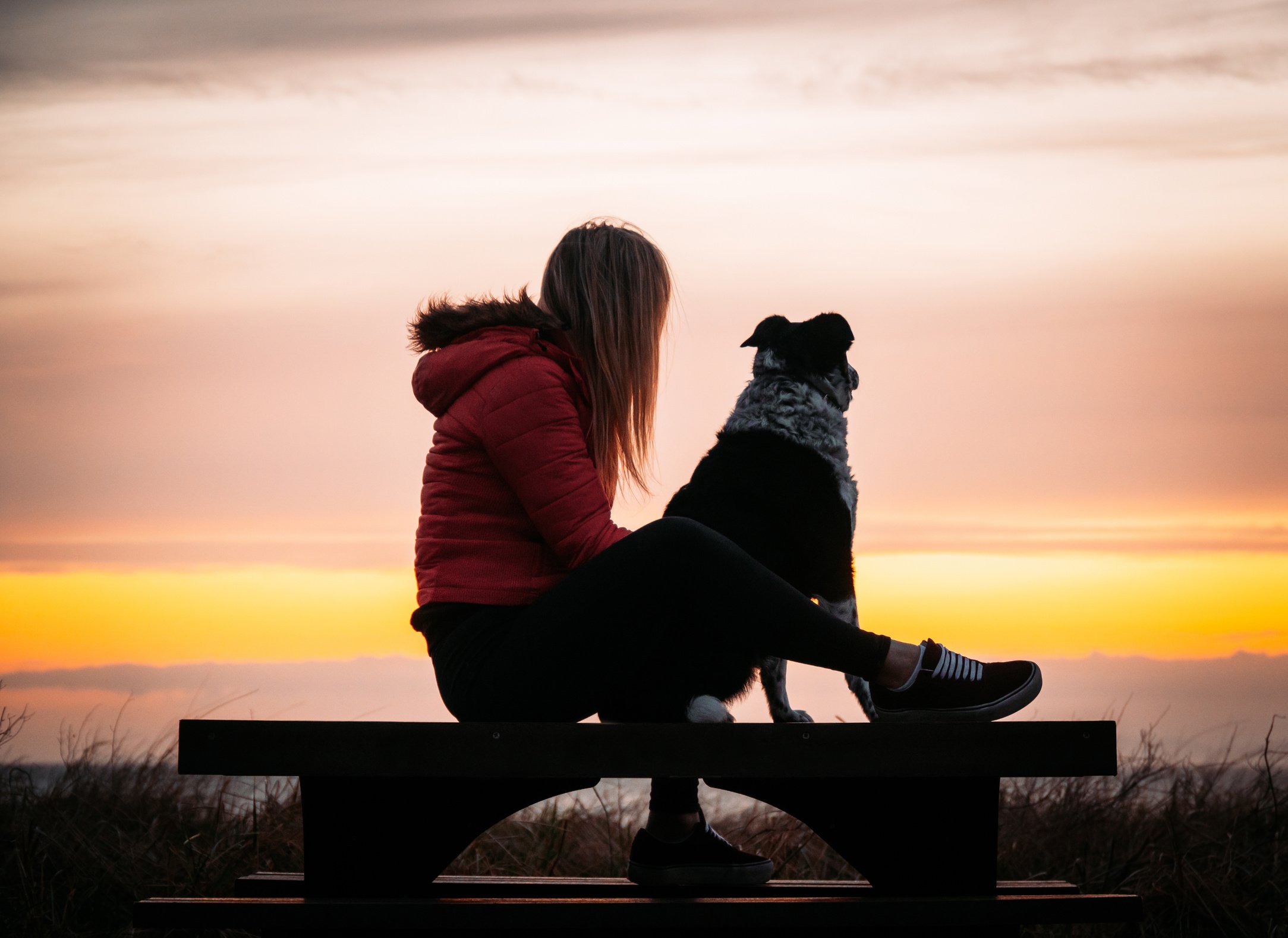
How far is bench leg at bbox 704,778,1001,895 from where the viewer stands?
2186mm

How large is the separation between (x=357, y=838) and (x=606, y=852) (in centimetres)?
206

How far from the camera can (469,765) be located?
1.99m

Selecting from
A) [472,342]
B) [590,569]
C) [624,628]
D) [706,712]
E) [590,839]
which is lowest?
[590,839]

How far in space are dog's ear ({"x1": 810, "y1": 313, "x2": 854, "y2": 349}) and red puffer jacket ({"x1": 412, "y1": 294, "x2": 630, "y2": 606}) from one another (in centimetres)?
93

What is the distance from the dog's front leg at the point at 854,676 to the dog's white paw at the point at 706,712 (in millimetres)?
292

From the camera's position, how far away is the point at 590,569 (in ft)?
7.26

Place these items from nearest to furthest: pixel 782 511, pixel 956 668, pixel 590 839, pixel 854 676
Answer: pixel 956 668 → pixel 854 676 → pixel 782 511 → pixel 590 839

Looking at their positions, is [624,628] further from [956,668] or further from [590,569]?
[956,668]

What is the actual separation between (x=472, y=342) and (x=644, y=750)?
933 mm

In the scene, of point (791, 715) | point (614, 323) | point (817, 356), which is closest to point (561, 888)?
point (791, 715)

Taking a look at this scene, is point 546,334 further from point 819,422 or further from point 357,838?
point 357,838

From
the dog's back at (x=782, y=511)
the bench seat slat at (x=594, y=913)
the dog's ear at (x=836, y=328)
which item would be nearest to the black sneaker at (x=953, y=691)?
the bench seat slat at (x=594, y=913)

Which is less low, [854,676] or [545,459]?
[545,459]

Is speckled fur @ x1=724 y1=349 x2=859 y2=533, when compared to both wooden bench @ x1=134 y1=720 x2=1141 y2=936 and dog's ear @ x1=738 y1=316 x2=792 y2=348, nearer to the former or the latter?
dog's ear @ x1=738 y1=316 x2=792 y2=348
